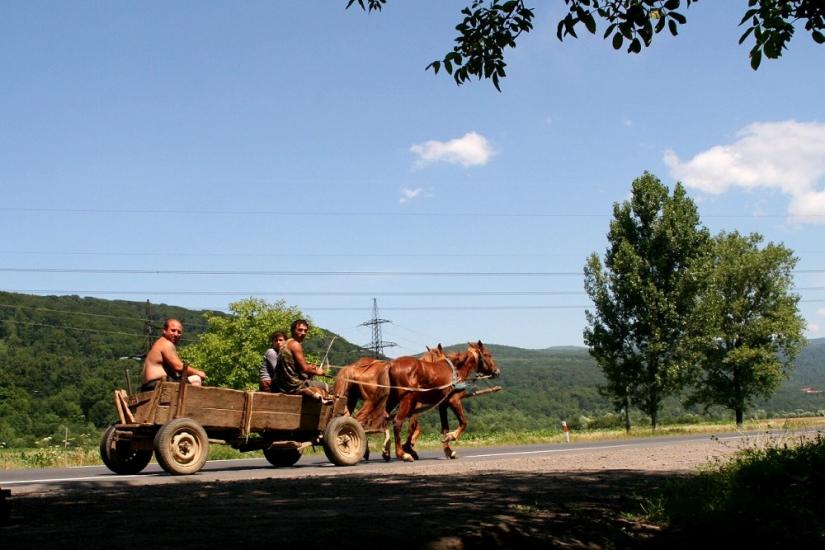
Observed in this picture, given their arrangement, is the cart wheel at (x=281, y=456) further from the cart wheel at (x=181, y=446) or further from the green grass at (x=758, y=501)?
the green grass at (x=758, y=501)

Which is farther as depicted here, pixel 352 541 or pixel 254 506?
pixel 254 506

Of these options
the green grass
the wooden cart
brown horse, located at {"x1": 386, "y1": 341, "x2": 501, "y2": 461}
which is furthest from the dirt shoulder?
brown horse, located at {"x1": 386, "y1": 341, "x2": 501, "y2": 461}

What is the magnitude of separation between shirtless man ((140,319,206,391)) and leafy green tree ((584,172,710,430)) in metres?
36.6

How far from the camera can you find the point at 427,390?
16422mm

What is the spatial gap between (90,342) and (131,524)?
11869 centimetres

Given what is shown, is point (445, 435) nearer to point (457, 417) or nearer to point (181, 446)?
point (457, 417)

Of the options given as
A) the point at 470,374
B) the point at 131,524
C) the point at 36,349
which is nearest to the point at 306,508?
the point at 131,524

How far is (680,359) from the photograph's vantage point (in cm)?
4566

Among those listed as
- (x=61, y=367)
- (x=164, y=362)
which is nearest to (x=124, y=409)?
(x=164, y=362)

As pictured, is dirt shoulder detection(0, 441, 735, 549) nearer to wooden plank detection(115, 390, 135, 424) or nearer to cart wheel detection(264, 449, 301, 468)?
wooden plank detection(115, 390, 135, 424)

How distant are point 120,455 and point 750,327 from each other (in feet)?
174

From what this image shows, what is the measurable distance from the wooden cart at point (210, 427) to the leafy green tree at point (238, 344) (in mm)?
68893

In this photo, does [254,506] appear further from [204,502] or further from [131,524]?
[131,524]

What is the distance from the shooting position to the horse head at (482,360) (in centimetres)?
1784
